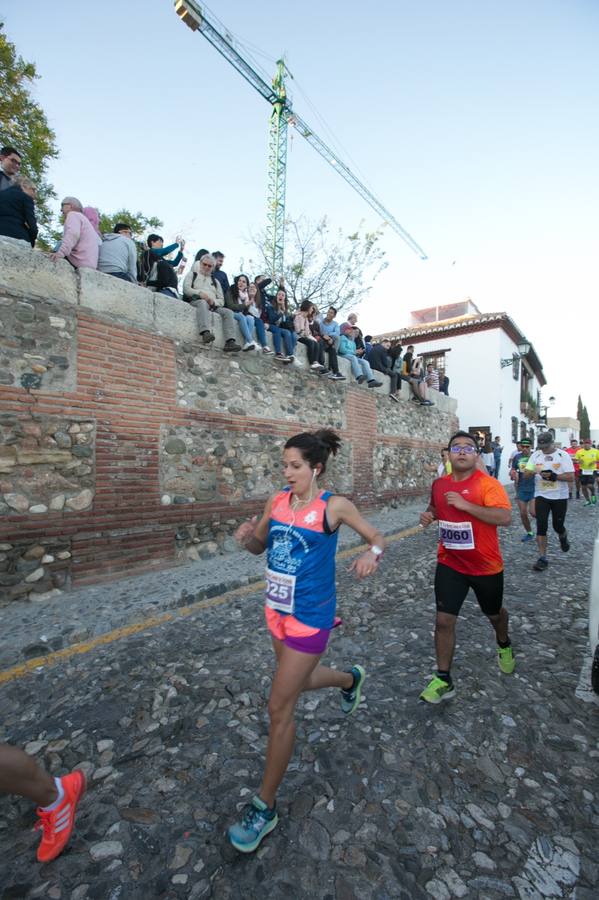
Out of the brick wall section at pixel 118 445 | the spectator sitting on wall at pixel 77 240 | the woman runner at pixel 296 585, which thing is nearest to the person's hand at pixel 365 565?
the woman runner at pixel 296 585

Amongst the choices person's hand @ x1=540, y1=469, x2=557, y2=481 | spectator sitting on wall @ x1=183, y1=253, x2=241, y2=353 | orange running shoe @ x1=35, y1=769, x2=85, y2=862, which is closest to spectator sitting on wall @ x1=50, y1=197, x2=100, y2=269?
spectator sitting on wall @ x1=183, y1=253, x2=241, y2=353

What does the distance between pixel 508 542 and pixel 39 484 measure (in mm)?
8139

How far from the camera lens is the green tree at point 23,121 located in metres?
12.8

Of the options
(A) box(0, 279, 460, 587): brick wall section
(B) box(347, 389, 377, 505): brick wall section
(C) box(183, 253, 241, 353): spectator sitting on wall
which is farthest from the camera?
(B) box(347, 389, 377, 505): brick wall section

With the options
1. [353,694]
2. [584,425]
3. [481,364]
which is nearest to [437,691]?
[353,694]

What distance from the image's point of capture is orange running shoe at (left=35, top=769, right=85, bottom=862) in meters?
1.92

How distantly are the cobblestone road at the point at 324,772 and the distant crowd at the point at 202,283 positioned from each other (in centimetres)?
478

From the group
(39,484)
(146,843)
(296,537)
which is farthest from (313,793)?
(39,484)

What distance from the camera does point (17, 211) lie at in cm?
495

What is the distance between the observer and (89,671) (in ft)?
11.5

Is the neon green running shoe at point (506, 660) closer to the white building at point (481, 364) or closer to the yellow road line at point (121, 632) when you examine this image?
the yellow road line at point (121, 632)

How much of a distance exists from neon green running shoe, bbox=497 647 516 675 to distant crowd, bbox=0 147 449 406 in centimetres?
561

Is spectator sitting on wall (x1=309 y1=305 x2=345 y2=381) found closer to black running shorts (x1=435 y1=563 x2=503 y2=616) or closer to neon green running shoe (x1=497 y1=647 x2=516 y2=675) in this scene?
black running shorts (x1=435 y1=563 x2=503 y2=616)

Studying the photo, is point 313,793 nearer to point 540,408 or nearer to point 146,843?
point 146,843
